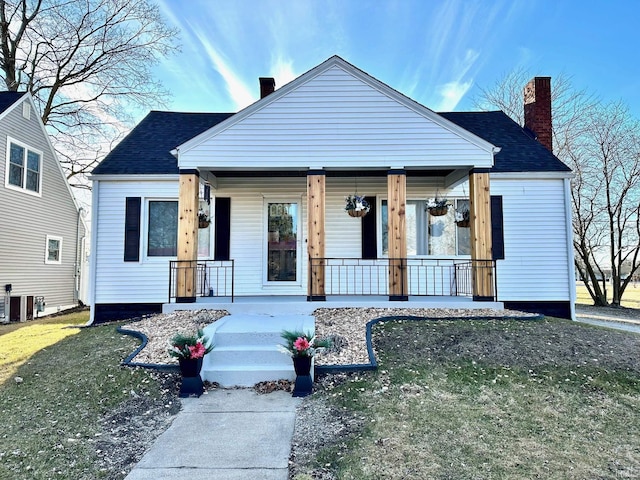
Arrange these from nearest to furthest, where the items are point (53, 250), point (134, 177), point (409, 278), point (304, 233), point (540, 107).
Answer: point (134, 177)
point (409, 278)
point (304, 233)
point (540, 107)
point (53, 250)

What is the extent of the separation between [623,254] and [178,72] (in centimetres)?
2005

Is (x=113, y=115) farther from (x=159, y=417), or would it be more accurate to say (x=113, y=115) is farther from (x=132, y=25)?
(x=159, y=417)

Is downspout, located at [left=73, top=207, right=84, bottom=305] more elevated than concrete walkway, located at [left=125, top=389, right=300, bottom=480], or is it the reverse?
downspout, located at [left=73, top=207, right=84, bottom=305]

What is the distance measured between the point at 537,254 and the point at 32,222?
14.5 m

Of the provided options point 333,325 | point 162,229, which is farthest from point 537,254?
point 162,229

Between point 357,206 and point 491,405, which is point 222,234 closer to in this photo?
point 357,206

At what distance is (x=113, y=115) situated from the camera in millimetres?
19781

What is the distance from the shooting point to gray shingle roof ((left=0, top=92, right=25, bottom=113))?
11.8 meters

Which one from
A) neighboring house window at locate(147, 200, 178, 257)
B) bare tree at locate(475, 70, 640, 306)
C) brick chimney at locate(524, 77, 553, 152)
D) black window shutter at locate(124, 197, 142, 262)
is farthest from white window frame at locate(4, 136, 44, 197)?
bare tree at locate(475, 70, 640, 306)

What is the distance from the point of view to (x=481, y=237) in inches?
300

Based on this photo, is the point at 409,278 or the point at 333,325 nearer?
the point at 333,325

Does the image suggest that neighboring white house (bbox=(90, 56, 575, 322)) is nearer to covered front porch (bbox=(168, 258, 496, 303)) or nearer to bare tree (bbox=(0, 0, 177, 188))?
covered front porch (bbox=(168, 258, 496, 303))

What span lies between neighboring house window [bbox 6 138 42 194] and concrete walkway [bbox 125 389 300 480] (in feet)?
37.2

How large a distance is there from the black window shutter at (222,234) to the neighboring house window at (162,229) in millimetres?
908
